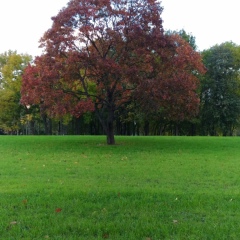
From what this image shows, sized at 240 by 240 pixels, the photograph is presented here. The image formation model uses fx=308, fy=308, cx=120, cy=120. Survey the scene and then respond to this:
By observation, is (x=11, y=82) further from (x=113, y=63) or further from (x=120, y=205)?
(x=120, y=205)

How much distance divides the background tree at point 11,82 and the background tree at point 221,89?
29.2 meters

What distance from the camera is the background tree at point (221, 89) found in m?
44.5

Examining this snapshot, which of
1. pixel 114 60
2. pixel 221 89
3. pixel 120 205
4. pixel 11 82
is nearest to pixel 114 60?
pixel 114 60

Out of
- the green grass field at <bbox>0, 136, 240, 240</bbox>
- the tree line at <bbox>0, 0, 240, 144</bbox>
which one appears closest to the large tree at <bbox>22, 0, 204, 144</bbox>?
the tree line at <bbox>0, 0, 240, 144</bbox>

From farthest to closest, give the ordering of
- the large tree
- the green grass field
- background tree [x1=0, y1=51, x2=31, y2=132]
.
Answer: background tree [x1=0, y1=51, x2=31, y2=132] < the large tree < the green grass field

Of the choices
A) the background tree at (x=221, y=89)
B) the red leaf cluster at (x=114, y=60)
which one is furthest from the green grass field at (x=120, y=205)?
the background tree at (x=221, y=89)

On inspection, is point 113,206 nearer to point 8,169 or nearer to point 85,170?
point 85,170

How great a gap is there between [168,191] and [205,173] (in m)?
3.14

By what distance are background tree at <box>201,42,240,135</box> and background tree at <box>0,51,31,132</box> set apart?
95.8 feet

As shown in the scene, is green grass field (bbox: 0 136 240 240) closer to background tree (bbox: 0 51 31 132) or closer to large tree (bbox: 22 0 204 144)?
large tree (bbox: 22 0 204 144)

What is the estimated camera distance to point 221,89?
45.6m

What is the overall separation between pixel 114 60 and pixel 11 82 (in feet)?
112

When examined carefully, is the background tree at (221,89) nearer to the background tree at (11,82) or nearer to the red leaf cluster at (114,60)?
the red leaf cluster at (114,60)

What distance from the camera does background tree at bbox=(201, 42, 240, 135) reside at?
44.5m
